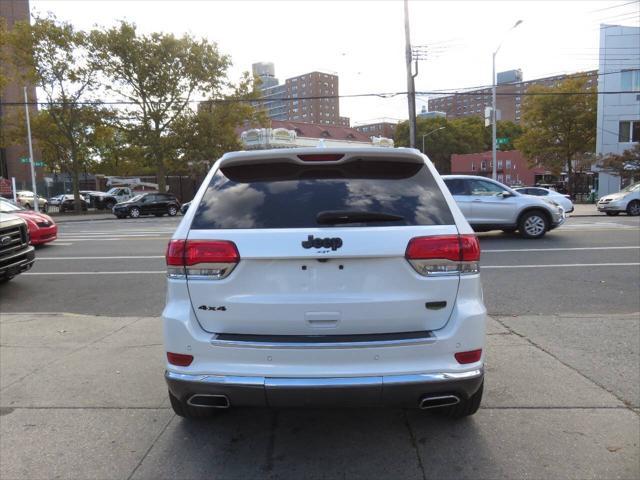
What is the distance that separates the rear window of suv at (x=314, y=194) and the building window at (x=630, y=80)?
4515 cm

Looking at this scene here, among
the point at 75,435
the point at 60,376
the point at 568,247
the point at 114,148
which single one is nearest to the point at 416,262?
the point at 75,435

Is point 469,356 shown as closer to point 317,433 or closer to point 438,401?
point 438,401

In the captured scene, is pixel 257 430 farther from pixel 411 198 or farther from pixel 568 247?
pixel 568 247

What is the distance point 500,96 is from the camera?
91375 millimetres

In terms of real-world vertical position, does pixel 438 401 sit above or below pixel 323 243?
below

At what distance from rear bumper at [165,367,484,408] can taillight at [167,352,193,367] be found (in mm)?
154

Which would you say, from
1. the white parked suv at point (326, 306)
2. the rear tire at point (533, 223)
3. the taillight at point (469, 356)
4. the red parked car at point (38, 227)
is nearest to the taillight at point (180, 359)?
the white parked suv at point (326, 306)

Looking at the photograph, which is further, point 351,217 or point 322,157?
point 322,157

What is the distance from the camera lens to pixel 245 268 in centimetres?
274

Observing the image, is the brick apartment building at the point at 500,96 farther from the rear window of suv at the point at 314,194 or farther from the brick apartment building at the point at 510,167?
the rear window of suv at the point at 314,194

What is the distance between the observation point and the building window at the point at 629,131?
132 ft

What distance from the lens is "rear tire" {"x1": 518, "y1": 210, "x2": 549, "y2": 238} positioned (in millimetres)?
13312

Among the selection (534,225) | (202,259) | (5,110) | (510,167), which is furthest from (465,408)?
(510,167)

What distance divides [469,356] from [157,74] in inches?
1432
